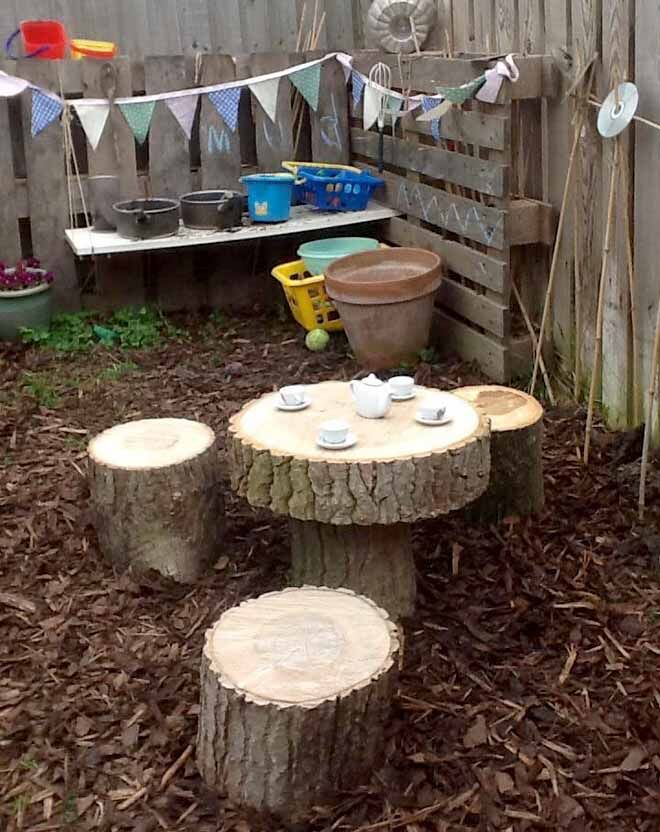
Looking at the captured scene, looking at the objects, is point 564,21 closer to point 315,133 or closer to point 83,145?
point 315,133

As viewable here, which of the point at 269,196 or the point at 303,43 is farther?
the point at 303,43

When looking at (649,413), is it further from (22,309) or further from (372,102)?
(22,309)

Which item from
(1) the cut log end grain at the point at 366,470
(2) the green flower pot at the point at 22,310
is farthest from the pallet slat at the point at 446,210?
(2) the green flower pot at the point at 22,310

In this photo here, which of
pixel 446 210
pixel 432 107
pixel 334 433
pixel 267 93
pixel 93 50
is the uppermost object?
pixel 93 50

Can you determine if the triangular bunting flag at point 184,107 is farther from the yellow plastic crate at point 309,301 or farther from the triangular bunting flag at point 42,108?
the yellow plastic crate at point 309,301

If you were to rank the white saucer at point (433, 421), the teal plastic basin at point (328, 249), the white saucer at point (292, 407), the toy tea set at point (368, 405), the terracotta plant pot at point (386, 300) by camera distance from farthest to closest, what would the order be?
the teal plastic basin at point (328, 249), the terracotta plant pot at point (386, 300), the white saucer at point (292, 407), the white saucer at point (433, 421), the toy tea set at point (368, 405)

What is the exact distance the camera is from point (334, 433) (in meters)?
3.11

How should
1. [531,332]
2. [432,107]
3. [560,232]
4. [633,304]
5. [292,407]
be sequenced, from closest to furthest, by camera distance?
[292,407]
[633,304]
[560,232]
[531,332]
[432,107]

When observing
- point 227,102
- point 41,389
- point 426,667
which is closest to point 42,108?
point 227,102

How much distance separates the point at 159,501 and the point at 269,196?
2701 millimetres

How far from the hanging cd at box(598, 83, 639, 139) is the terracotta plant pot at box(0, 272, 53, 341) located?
3.14 meters

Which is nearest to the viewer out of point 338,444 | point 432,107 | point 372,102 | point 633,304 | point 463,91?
point 338,444

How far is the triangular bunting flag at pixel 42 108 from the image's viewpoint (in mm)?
5711

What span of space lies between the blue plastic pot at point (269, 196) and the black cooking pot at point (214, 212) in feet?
0.26
